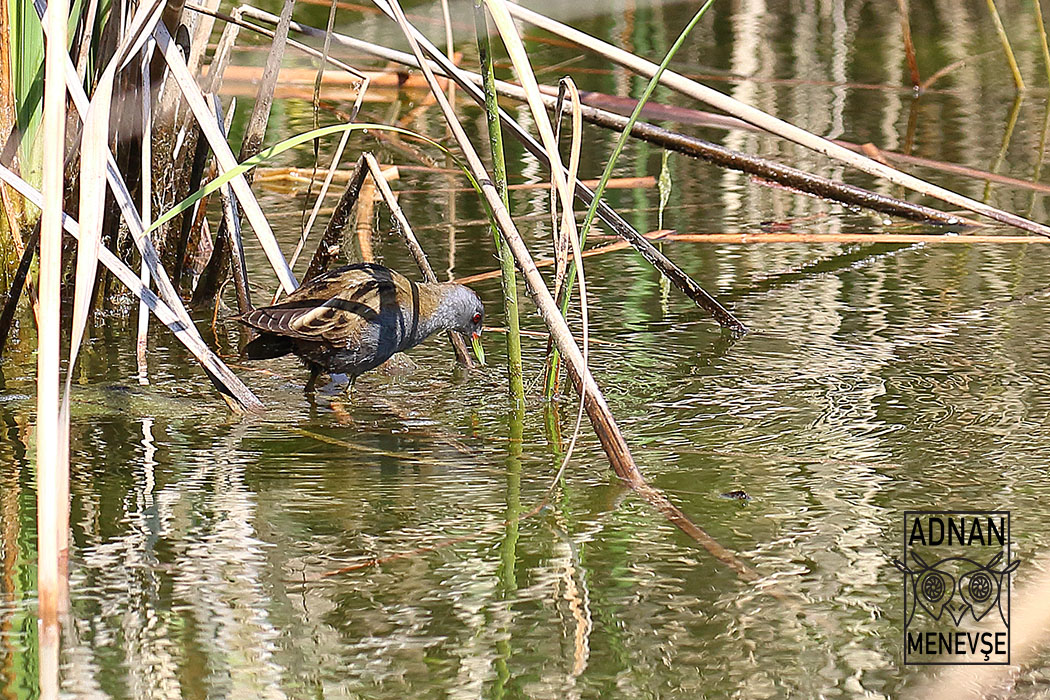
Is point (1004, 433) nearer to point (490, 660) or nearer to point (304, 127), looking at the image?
point (490, 660)

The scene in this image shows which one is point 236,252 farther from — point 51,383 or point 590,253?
point 51,383

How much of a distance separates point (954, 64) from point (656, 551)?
4815 mm

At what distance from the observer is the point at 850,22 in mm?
Result: 7777

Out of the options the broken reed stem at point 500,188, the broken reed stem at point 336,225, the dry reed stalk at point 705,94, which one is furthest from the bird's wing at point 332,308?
the dry reed stalk at point 705,94

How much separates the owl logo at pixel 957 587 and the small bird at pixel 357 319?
140 centimetres

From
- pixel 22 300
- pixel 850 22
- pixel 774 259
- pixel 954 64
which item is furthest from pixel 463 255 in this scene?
pixel 850 22

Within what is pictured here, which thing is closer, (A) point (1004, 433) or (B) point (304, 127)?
(A) point (1004, 433)

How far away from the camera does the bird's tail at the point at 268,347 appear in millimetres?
3275

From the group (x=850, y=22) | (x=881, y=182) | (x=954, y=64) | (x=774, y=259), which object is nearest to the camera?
(x=774, y=259)

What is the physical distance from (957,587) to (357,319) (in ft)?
5.25

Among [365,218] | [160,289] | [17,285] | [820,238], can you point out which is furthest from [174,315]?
[820,238]

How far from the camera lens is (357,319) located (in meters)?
3.24

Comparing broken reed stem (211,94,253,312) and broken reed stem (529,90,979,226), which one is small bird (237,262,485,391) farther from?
broken reed stem (529,90,979,226)

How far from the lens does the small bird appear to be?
317cm
